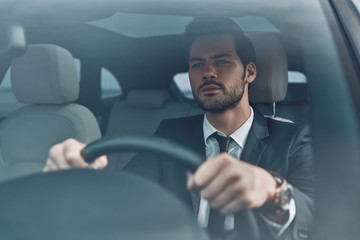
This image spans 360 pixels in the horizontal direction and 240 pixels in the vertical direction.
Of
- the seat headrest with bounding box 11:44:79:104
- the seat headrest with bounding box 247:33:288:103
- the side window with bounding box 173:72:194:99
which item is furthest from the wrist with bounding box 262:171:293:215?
the side window with bounding box 173:72:194:99

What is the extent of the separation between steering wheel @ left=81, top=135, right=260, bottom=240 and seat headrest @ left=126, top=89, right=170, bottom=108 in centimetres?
118

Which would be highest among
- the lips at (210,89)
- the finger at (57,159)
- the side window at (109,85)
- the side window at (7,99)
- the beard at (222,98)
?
the finger at (57,159)

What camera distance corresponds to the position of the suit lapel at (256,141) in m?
1.27

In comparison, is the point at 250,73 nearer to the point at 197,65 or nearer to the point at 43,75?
the point at 197,65

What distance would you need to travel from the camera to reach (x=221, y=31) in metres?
1.24

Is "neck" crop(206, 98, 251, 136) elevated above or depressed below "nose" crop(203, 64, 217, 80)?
below

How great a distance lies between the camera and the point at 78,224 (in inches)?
25.7

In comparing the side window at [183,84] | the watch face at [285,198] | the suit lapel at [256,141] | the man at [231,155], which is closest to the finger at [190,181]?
the man at [231,155]

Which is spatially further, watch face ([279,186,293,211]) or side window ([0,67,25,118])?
side window ([0,67,25,118])

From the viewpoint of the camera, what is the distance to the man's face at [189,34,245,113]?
1.37 m

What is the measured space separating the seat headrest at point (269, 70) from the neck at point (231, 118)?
5cm

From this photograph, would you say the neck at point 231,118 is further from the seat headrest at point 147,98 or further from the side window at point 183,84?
the seat headrest at point 147,98

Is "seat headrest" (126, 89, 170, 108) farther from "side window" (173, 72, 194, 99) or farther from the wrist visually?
the wrist

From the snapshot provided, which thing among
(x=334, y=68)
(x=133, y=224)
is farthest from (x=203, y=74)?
(x=133, y=224)
